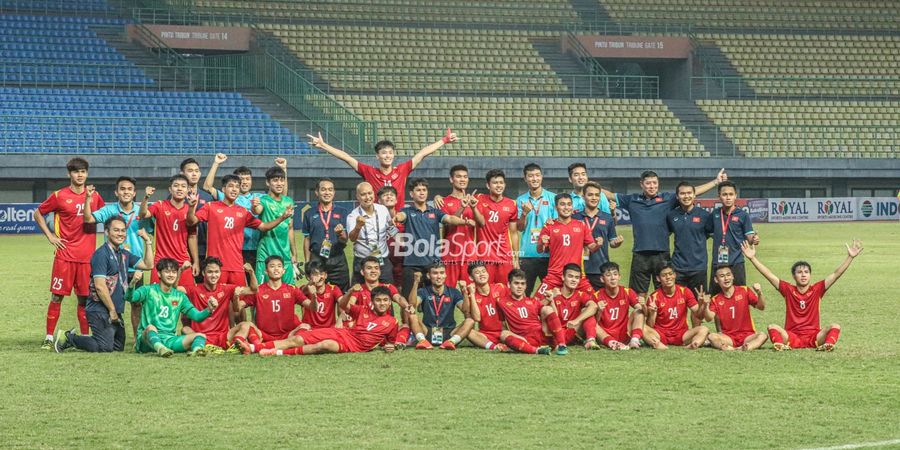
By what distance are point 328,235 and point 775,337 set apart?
469cm

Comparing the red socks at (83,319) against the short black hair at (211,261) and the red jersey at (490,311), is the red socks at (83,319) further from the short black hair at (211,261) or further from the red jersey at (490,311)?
the red jersey at (490,311)

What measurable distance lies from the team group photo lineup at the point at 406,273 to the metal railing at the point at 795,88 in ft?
108

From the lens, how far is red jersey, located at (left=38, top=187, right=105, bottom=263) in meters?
12.1

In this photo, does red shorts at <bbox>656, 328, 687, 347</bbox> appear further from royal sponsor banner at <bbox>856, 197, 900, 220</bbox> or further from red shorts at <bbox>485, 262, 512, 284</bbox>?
royal sponsor banner at <bbox>856, 197, 900, 220</bbox>

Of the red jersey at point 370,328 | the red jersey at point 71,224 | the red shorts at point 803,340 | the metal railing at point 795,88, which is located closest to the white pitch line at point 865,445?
the red shorts at point 803,340

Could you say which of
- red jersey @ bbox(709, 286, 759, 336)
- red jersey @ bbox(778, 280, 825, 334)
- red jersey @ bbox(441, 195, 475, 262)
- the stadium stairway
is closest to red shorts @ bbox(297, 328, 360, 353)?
red jersey @ bbox(441, 195, 475, 262)

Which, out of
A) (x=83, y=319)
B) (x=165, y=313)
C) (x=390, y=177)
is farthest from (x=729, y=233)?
(x=83, y=319)

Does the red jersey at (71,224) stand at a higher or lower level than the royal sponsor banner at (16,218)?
lower

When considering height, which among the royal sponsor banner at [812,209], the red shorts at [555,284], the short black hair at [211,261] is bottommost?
the red shorts at [555,284]

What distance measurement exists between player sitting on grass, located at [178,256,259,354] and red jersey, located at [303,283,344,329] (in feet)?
1.99

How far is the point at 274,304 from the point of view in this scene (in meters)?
11.7

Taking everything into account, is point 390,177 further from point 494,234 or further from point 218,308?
point 218,308

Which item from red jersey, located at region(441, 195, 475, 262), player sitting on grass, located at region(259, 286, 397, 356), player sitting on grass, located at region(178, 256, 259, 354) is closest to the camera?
player sitting on grass, located at region(259, 286, 397, 356)

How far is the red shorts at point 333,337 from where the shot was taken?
1141 centimetres
